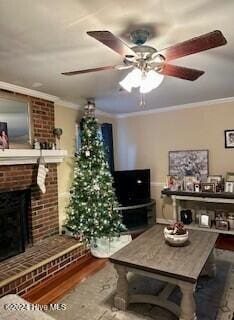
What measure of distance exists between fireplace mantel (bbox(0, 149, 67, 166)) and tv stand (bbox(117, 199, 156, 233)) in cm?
146

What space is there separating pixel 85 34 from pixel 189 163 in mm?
3270

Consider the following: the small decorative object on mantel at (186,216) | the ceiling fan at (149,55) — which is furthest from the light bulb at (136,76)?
the small decorative object on mantel at (186,216)

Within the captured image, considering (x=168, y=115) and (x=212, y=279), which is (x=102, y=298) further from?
(x=168, y=115)

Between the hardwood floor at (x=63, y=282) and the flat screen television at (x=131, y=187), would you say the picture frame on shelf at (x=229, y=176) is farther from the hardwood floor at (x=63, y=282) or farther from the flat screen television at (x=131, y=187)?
the hardwood floor at (x=63, y=282)

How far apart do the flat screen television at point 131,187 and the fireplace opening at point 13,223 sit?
65.7 inches

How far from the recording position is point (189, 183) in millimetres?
4332

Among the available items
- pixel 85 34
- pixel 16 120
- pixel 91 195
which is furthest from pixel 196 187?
pixel 85 34

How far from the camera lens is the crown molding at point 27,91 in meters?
3.04

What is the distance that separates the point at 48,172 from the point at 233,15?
2.93 m

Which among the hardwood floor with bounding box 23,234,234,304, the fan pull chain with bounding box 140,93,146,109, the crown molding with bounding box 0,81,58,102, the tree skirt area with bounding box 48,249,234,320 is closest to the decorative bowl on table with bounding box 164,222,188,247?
the tree skirt area with bounding box 48,249,234,320

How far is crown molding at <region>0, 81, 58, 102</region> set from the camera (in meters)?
3.04

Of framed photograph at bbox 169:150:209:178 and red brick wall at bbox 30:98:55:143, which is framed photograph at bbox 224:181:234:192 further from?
red brick wall at bbox 30:98:55:143

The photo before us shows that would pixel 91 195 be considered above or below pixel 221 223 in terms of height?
above

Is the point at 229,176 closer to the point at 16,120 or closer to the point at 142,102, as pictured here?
the point at 142,102
